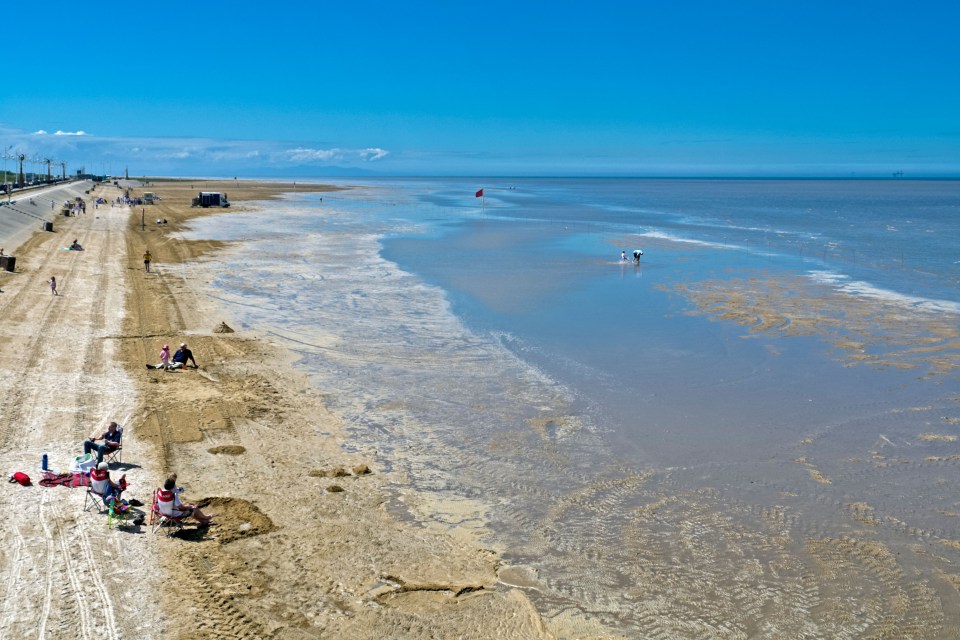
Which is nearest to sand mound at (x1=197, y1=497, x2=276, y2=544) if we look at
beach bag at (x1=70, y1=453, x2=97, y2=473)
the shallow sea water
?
beach bag at (x1=70, y1=453, x2=97, y2=473)

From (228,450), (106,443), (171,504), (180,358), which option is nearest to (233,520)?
(171,504)

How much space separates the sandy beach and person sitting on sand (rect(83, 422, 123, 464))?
1.17 ft

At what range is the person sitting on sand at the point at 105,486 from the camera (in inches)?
480

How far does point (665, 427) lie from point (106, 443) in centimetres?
1130

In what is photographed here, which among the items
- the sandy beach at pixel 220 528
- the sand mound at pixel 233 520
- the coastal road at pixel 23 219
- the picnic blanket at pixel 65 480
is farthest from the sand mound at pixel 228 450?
the coastal road at pixel 23 219

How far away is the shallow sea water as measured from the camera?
10953 mm

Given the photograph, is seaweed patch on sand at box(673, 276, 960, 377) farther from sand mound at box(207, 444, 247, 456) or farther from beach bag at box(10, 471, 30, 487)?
beach bag at box(10, 471, 30, 487)

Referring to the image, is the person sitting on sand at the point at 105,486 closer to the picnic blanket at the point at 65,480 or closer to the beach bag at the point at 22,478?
the picnic blanket at the point at 65,480

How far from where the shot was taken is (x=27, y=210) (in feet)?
205

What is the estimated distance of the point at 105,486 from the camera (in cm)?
1222

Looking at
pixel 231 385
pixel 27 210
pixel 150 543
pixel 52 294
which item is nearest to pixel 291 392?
pixel 231 385

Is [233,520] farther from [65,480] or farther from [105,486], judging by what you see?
[65,480]

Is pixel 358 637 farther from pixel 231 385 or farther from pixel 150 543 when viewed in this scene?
pixel 231 385

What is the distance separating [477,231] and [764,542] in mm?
56390
